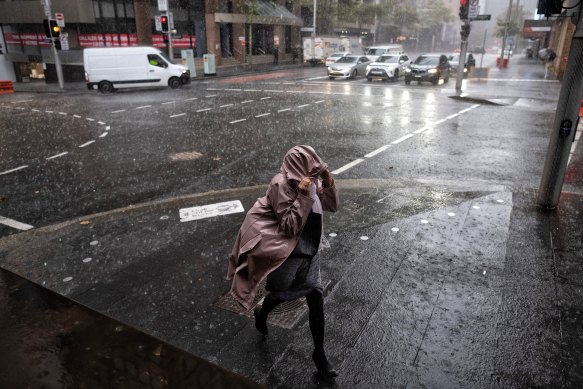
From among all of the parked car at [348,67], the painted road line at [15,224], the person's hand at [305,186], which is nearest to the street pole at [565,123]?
the person's hand at [305,186]

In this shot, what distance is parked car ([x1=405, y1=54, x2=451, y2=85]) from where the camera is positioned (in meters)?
25.5

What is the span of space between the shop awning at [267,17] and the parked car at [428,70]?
17869 mm

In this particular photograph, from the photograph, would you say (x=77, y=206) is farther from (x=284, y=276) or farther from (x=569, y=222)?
(x=569, y=222)

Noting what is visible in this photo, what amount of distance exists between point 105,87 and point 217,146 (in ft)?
51.6

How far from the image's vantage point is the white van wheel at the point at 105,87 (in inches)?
917

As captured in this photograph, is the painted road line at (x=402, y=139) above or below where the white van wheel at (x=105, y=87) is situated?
below

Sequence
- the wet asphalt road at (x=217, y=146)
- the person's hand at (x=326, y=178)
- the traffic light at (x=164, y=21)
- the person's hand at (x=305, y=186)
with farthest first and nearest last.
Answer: the traffic light at (x=164, y=21)
the wet asphalt road at (x=217, y=146)
the person's hand at (x=326, y=178)
the person's hand at (x=305, y=186)

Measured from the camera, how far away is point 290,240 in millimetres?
2859

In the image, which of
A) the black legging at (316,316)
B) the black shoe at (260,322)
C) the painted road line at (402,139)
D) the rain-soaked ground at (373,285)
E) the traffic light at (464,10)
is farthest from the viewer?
the traffic light at (464,10)

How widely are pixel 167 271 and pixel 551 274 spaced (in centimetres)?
410

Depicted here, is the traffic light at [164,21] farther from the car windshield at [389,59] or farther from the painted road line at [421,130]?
the painted road line at [421,130]

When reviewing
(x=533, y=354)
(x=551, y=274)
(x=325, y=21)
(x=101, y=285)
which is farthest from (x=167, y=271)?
(x=325, y=21)

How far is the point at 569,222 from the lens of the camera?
580 cm

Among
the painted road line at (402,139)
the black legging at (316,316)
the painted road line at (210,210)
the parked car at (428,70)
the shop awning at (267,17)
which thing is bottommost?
the painted road line at (210,210)
